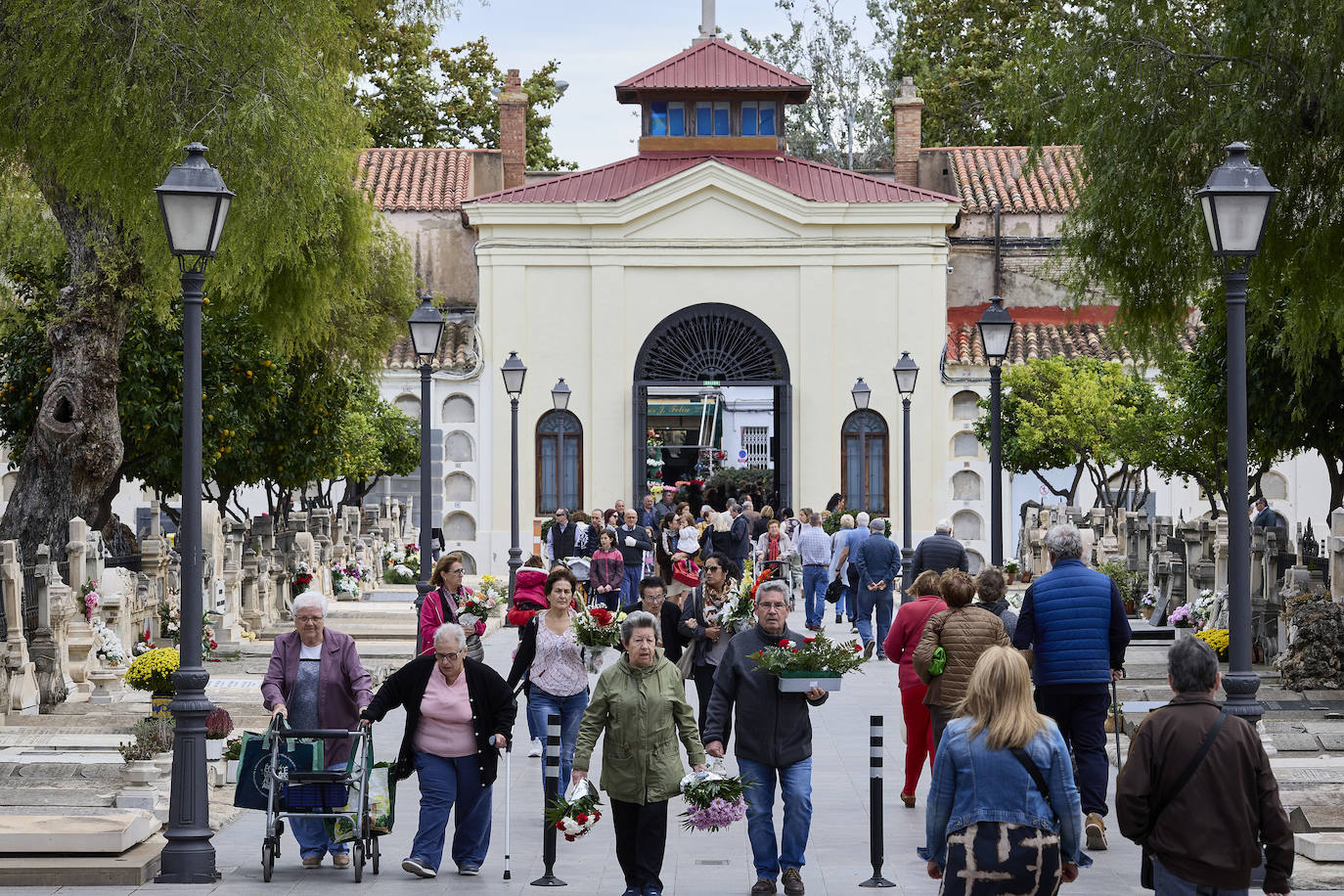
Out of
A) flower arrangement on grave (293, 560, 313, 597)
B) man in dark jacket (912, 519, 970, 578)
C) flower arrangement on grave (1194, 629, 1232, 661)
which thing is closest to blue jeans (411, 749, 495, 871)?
man in dark jacket (912, 519, 970, 578)

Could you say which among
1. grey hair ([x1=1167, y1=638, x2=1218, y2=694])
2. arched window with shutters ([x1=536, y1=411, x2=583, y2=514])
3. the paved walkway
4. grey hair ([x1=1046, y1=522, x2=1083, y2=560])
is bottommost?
the paved walkway

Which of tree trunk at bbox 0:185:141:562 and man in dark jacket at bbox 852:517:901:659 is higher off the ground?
tree trunk at bbox 0:185:141:562

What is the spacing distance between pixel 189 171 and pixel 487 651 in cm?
1321

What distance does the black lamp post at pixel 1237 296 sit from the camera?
1010 cm

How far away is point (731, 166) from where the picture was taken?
3747 cm

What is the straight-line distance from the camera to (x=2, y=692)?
53.9 ft

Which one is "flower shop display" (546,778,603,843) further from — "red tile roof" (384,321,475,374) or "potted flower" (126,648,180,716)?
"red tile roof" (384,321,475,374)

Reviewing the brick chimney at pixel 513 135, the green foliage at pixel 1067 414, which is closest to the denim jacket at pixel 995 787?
the green foliage at pixel 1067 414

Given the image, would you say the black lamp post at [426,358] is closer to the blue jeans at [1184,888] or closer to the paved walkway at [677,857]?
the paved walkway at [677,857]

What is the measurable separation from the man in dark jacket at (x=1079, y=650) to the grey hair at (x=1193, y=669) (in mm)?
3302

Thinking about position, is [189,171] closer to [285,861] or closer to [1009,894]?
[285,861]

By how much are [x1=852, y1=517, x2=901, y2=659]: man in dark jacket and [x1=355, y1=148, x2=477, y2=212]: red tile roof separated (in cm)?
2182

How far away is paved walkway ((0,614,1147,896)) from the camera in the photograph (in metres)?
9.70

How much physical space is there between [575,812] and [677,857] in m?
1.65
